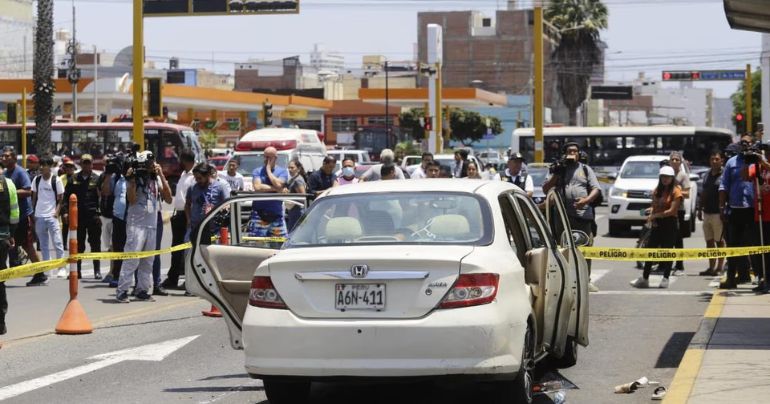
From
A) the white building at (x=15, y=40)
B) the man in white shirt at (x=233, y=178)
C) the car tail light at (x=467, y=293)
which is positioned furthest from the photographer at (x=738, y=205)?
the white building at (x=15, y=40)

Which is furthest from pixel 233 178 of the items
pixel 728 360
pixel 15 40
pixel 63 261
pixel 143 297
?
pixel 15 40

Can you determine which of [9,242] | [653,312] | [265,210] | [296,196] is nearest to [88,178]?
[265,210]

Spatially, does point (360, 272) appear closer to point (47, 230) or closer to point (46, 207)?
point (46, 207)

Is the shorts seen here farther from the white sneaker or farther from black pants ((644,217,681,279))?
the white sneaker

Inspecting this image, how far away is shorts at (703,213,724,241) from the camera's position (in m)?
18.9

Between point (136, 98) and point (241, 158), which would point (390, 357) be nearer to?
point (136, 98)

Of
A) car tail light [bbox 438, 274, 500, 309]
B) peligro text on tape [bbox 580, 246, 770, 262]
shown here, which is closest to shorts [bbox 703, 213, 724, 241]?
peligro text on tape [bbox 580, 246, 770, 262]

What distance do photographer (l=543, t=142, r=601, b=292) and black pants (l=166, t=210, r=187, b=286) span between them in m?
5.01

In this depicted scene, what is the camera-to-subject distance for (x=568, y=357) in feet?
34.3

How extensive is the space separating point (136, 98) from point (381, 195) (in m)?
20.0

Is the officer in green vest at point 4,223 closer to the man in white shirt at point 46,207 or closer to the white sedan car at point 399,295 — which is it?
the man in white shirt at point 46,207

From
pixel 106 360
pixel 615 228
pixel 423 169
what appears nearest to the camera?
pixel 106 360

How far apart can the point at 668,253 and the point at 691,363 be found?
206 inches

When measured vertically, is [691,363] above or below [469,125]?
below
